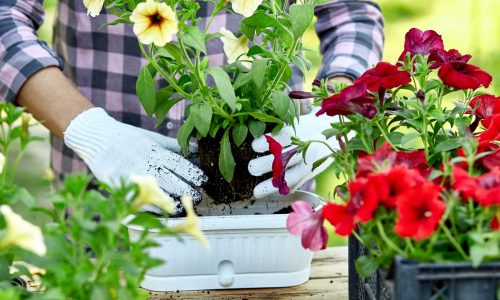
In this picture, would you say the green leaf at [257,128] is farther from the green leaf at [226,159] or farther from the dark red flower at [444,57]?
the dark red flower at [444,57]

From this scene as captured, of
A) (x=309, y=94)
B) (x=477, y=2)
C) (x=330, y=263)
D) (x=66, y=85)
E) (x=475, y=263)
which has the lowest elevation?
(x=475, y=263)

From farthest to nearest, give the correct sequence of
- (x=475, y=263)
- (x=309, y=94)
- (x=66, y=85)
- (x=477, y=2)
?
A: (x=477, y=2)
(x=66, y=85)
(x=309, y=94)
(x=475, y=263)

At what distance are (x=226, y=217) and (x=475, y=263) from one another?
43 cm

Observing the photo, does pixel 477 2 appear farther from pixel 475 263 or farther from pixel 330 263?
pixel 475 263

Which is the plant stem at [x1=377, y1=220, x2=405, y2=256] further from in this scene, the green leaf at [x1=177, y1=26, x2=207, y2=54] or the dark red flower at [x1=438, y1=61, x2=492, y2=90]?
the green leaf at [x1=177, y1=26, x2=207, y2=54]

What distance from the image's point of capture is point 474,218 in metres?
0.60

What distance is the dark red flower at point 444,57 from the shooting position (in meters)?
0.82

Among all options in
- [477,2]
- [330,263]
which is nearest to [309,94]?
[330,263]

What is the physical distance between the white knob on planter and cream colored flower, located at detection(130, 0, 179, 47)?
0.31 m

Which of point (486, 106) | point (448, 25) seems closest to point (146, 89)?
point (486, 106)

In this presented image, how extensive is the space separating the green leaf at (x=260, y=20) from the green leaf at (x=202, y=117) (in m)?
0.13

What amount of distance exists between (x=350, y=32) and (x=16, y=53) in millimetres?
733

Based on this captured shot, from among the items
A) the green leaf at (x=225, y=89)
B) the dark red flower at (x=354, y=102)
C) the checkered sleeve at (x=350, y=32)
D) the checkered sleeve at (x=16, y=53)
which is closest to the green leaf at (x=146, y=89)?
the green leaf at (x=225, y=89)

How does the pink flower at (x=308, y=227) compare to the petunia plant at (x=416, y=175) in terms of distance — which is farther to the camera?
the pink flower at (x=308, y=227)
